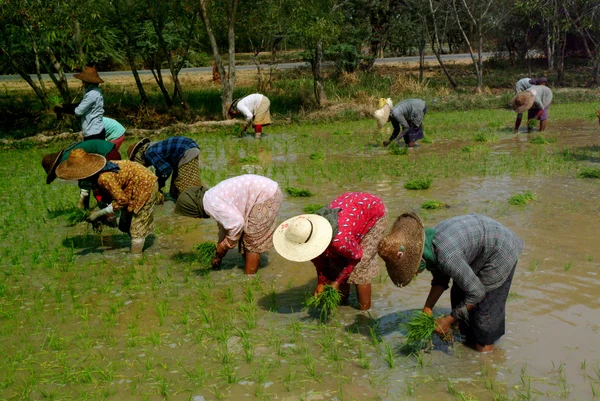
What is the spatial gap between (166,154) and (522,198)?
4.42 meters

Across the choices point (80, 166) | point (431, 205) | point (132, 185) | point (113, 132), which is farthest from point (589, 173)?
point (80, 166)

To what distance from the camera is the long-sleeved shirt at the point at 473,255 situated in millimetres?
3814

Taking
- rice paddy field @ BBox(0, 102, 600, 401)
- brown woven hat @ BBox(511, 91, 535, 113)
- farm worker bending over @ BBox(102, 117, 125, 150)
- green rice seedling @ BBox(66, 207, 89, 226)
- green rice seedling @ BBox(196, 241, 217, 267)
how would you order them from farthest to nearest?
1. brown woven hat @ BBox(511, 91, 535, 113)
2. farm worker bending over @ BBox(102, 117, 125, 150)
3. green rice seedling @ BBox(66, 207, 89, 226)
4. green rice seedling @ BBox(196, 241, 217, 267)
5. rice paddy field @ BBox(0, 102, 600, 401)

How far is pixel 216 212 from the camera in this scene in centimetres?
532

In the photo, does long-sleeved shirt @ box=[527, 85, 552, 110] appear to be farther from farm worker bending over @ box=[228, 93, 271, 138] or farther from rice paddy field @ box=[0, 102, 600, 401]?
farm worker bending over @ box=[228, 93, 271, 138]

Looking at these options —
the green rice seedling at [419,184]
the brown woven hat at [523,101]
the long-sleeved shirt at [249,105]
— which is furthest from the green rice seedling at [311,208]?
the brown woven hat at [523,101]

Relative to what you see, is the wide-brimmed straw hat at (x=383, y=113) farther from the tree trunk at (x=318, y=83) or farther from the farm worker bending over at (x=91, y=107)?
the tree trunk at (x=318, y=83)

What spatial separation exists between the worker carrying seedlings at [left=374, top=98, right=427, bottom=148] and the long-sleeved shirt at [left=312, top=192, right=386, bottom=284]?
7.28 metres

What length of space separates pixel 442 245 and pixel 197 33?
17.5 meters

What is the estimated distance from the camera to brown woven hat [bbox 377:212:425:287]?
380 cm

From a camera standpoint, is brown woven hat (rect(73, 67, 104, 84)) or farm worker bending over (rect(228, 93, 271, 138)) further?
farm worker bending over (rect(228, 93, 271, 138))

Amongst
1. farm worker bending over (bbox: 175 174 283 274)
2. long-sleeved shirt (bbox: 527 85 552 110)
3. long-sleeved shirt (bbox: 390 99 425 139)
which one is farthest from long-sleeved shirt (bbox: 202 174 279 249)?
long-sleeved shirt (bbox: 527 85 552 110)

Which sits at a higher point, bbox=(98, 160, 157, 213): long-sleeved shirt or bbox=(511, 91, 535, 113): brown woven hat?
bbox=(511, 91, 535, 113): brown woven hat

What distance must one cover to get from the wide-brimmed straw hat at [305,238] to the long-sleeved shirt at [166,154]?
3490 mm
